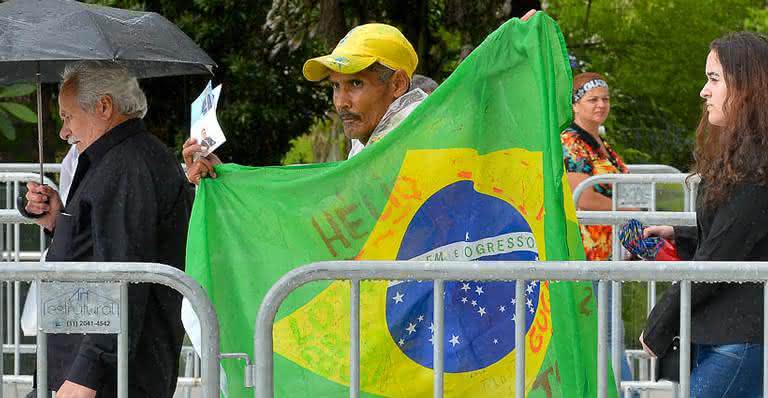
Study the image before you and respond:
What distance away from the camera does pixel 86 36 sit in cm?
475

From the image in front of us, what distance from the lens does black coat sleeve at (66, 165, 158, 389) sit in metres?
4.33

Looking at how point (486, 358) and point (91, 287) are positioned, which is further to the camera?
point (486, 358)

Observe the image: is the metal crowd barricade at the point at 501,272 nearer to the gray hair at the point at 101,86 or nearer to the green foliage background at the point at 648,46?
the gray hair at the point at 101,86

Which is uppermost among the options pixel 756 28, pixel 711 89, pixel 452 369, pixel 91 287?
pixel 756 28

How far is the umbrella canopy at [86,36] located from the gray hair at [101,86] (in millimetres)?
79

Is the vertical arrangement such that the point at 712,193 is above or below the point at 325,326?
above

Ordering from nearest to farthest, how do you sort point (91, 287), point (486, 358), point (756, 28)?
point (91, 287), point (486, 358), point (756, 28)

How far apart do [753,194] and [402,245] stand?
1.03 metres

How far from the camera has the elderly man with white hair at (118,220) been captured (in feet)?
14.5

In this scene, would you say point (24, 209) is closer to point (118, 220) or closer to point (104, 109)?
point (104, 109)

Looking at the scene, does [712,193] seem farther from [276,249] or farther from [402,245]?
[276,249]

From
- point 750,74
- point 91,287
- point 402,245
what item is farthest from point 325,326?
point 750,74

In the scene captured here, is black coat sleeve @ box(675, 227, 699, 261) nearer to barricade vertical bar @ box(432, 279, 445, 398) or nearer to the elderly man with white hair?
barricade vertical bar @ box(432, 279, 445, 398)

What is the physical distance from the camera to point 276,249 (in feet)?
14.6
